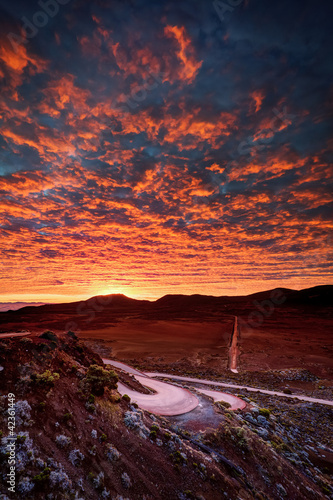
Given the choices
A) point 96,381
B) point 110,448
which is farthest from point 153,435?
point 96,381

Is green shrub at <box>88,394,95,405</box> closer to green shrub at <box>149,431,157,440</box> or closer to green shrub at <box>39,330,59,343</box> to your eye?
green shrub at <box>149,431,157,440</box>

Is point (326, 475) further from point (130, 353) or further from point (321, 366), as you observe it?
point (130, 353)

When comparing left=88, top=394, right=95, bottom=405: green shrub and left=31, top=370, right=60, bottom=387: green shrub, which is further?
left=88, top=394, right=95, bottom=405: green shrub

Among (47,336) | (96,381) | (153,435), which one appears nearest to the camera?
(153,435)

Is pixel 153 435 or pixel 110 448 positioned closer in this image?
pixel 110 448

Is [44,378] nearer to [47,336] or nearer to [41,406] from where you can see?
[41,406]

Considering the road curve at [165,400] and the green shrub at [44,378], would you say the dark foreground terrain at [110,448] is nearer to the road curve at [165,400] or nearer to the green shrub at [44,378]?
the green shrub at [44,378]

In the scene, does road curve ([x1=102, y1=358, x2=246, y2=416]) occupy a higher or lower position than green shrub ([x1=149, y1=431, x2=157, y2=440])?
lower

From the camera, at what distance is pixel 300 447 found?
17859 mm

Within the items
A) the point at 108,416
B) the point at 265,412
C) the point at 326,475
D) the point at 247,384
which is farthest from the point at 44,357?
the point at 247,384

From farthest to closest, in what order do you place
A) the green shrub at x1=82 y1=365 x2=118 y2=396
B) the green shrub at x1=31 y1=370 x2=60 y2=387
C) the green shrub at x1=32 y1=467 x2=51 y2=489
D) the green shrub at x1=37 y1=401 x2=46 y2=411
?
the green shrub at x1=82 y1=365 x2=118 y2=396
the green shrub at x1=31 y1=370 x2=60 y2=387
the green shrub at x1=37 y1=401 x2=46 y2=411
the green shrub at x1=32 y1=467 x2=51 y2=489

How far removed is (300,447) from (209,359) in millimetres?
31555

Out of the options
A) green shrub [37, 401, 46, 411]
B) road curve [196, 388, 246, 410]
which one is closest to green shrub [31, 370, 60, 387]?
green shrub [37, 401, 46, 411]

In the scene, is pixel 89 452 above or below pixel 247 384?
above
